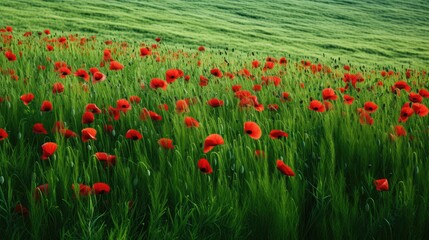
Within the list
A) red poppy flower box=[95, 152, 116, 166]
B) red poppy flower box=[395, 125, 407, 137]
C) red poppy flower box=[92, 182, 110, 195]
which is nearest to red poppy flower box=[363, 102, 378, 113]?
red poppy flower box=[395, 125, 407, 137]

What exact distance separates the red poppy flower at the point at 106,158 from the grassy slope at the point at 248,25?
14.2 meters

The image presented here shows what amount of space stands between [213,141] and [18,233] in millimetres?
699

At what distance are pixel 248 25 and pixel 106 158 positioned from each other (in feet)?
76.0

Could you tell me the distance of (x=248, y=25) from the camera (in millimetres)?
23594

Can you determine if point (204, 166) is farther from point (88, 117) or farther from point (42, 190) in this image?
point (88, 117)

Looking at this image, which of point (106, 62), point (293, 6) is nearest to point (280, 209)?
point (106, 62)

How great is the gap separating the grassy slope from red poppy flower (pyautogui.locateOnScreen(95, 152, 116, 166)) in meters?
14.2

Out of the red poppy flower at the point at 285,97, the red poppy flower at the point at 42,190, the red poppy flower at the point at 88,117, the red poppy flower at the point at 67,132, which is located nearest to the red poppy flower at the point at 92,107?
the red poppy flower at the point at 88,117

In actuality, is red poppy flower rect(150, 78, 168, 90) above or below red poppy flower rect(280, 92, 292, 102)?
above

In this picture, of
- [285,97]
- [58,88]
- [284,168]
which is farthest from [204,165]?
[285,97]

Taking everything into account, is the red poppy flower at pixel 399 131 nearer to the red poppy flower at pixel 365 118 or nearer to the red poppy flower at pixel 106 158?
the red poppy flower at pixel 365 118

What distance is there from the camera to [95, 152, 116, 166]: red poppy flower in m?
1.40

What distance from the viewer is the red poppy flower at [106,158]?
140 cm

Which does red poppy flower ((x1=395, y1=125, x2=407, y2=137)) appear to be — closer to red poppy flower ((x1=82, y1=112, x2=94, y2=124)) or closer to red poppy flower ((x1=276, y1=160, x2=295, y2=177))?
red poppy flower ((x1=276, y1=160, x2=295, y2=177))
